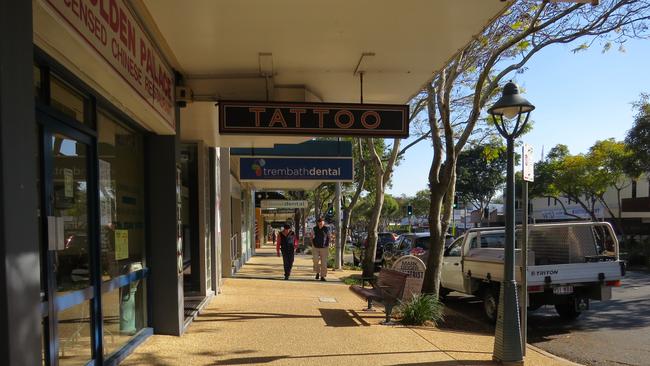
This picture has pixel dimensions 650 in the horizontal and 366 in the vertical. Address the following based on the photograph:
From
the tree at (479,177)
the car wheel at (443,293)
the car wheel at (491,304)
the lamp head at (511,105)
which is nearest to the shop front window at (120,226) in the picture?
the lamp head at (511,105)

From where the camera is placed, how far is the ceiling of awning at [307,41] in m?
5.07

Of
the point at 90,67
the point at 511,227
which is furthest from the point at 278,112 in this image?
the point at 511,227

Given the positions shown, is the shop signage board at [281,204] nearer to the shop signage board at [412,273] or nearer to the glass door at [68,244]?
the shop signage board at [412,273]

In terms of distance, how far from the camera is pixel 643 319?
10.1 meters

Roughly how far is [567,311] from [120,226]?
860 cm

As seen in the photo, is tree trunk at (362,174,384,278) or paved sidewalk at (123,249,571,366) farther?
tree trunk at (362,174,384,278)

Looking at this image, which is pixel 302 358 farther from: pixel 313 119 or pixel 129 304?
pixel 313 119

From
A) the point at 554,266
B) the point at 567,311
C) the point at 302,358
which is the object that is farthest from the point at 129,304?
the point at 567,311

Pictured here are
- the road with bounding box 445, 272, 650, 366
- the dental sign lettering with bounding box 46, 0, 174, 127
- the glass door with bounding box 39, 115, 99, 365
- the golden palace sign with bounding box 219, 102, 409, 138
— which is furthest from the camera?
the road with bounding box 445, 272, 650, 366

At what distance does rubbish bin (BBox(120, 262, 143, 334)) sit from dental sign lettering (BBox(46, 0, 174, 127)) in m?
1.85

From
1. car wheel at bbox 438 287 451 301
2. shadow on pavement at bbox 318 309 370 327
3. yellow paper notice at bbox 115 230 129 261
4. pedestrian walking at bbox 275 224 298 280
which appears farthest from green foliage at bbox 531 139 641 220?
yellow paper notice at bbox 115 230 129 261

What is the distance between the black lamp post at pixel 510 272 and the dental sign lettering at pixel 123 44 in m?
4.13

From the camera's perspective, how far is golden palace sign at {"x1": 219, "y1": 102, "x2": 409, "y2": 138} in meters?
6.44

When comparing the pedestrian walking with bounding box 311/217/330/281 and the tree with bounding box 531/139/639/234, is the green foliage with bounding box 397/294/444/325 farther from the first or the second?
the tree with bounding box 531/139/639/234
